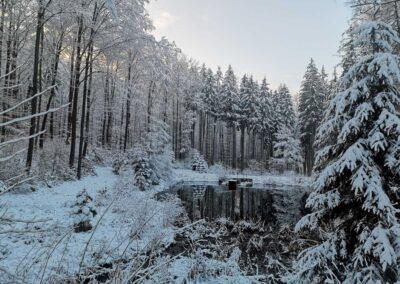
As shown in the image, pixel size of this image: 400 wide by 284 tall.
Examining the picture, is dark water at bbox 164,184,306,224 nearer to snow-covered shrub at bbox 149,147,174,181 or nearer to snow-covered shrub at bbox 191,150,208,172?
snow-covered shrub at bbox 149,147,174,181

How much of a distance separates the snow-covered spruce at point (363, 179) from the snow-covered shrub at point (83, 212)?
Answer: 21.8ft

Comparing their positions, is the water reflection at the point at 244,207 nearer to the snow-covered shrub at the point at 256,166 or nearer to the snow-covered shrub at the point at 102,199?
the snow-covered shrub at the point at 102,199

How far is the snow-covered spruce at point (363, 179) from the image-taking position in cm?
531

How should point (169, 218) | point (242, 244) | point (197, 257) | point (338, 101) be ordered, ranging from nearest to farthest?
1. point (338, 101)
2. point (197, 257)
3. point (242, 244)
4. point (169, 218)

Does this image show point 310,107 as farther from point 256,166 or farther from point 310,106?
point 256,166

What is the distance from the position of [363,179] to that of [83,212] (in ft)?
26.5

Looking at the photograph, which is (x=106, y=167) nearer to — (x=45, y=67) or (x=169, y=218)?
(x=45, y=67)

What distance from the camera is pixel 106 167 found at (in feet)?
85.8

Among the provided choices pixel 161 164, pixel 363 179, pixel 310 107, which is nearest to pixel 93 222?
pixel 363 179

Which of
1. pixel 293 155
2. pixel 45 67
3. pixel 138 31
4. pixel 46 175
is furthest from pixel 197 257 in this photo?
pixel 293 155

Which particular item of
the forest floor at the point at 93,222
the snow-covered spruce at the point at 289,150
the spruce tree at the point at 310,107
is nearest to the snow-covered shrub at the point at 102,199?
the forest floor at the point at 93,222

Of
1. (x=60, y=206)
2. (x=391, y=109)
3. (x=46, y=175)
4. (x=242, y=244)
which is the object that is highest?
(x=391, y=109)

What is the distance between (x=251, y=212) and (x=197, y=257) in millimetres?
9925

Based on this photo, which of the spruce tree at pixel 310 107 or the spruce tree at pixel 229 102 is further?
the spruce tree at pixel 229 102
